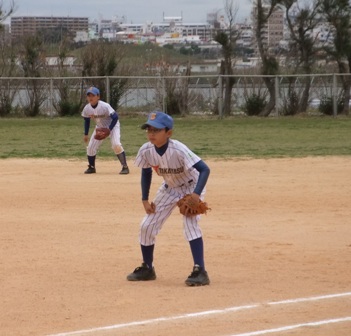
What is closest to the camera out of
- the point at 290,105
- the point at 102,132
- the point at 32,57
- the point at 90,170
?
the point at 90,170

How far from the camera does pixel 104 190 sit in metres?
16.3

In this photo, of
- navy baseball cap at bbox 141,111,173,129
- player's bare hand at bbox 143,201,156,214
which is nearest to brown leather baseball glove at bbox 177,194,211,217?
player's bare hand at bbox 143,201,156,214

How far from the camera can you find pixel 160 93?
39406 mm

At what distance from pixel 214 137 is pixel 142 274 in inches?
759

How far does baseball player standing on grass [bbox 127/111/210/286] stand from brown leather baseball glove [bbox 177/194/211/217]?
51 mm

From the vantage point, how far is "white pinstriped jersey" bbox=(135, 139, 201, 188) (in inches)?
344

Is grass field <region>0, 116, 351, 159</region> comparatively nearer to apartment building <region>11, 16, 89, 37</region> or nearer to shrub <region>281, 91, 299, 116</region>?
shrub <region>281, 91, 299, 116</region>

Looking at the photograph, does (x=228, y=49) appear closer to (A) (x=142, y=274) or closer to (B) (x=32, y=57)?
(B) (x=32, y=57)

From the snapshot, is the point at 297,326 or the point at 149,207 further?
the point at 149,207

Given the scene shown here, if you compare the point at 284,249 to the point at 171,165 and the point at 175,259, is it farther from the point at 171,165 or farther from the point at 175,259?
the point at 171,165

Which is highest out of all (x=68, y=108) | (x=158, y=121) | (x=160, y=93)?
(x=158, y=121)

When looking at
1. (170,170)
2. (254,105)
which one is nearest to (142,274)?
(170,170)

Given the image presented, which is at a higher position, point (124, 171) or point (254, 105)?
point (124, 171)

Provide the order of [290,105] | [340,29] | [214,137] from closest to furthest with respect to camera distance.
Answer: [214,137]
[290,105]
[340,29]
